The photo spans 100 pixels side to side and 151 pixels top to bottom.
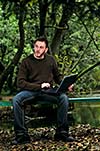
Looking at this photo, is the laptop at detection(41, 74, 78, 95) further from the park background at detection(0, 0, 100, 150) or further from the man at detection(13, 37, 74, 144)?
the park background at detection(0, 0, 100, 150)

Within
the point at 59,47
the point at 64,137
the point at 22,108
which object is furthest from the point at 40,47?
the point at 59,47

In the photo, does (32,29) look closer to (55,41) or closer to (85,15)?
(55,41)

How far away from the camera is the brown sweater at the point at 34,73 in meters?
6.98

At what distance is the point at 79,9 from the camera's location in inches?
236

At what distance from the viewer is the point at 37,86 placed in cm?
695

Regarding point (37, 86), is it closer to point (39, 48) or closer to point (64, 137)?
point (39, 48)

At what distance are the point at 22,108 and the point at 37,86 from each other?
16.1 inches

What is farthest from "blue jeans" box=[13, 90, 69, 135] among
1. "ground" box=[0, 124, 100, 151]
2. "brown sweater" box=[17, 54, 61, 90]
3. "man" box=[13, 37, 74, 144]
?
"ground" box=[0, 124, 100, 151]

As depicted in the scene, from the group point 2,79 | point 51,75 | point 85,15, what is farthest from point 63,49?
point 85,15

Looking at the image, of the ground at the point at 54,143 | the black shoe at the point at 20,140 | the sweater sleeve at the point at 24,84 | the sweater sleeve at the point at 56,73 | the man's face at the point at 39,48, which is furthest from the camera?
the sweater sleeve at the point at 56,73

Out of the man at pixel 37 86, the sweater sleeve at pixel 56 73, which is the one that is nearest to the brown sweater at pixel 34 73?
the man at pixel 37 86

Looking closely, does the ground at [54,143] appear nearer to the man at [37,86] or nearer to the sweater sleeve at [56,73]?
the man at [37,86]

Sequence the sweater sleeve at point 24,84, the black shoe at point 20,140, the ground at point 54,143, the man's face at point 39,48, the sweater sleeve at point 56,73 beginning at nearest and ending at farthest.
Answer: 1. the ground at point 54,143
2. the black shoe at point 20,140
3. the sweater sleeve at point 24,84
4. the man's face at point 39,48
5. the sweater sleeve at point 56,73

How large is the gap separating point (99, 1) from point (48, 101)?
205 cm
